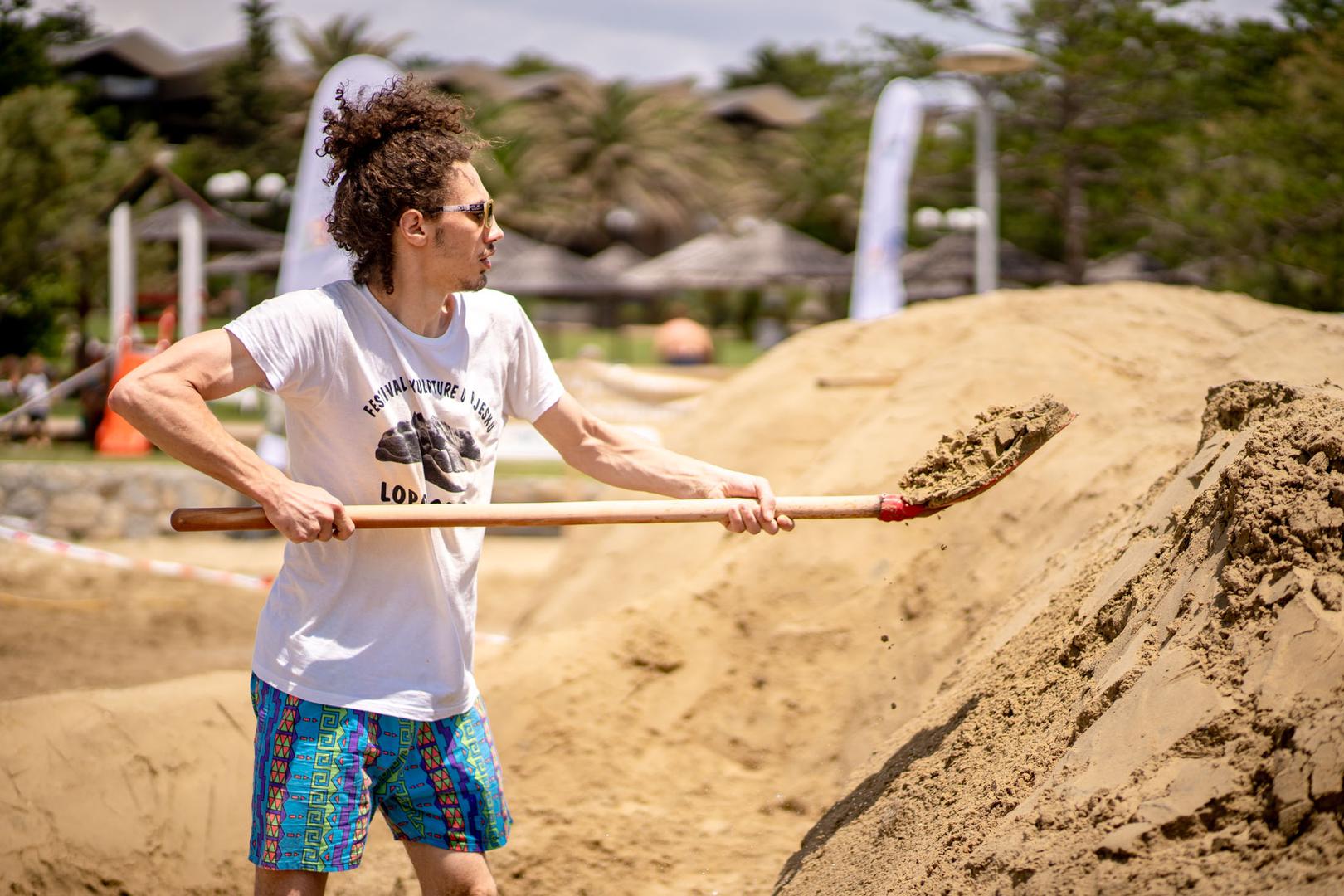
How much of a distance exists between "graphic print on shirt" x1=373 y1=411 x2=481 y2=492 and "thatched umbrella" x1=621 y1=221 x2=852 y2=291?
22.8 m

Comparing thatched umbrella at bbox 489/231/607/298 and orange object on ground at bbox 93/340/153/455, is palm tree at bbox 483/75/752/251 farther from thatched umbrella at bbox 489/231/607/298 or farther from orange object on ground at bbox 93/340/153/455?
orange object on ground at bbox 93/340/153/455

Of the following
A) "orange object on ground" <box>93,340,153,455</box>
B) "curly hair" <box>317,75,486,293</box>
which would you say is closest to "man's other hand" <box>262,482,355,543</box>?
"curly hair" <box>317,75,486,293</box>

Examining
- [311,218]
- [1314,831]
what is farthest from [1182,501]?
[311,218]

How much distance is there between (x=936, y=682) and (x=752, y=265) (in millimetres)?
22254

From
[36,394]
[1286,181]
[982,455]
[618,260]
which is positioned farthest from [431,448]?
[618,260]

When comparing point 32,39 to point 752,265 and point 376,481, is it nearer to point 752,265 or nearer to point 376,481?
point 376,481

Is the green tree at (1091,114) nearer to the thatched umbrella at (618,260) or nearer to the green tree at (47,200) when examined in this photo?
the green tree at (47,200)

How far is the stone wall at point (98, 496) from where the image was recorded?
11.0 metres

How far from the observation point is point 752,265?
Answer: 1015 inches

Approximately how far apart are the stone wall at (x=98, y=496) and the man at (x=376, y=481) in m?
8.96

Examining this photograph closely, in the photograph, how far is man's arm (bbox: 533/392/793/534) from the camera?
298cm

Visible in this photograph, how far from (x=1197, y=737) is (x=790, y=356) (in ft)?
20.2

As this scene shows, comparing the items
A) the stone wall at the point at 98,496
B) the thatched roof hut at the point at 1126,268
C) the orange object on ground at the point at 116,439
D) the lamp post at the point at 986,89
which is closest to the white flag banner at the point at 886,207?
the lamp post at the point at 986,89

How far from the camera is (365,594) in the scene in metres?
2.56
